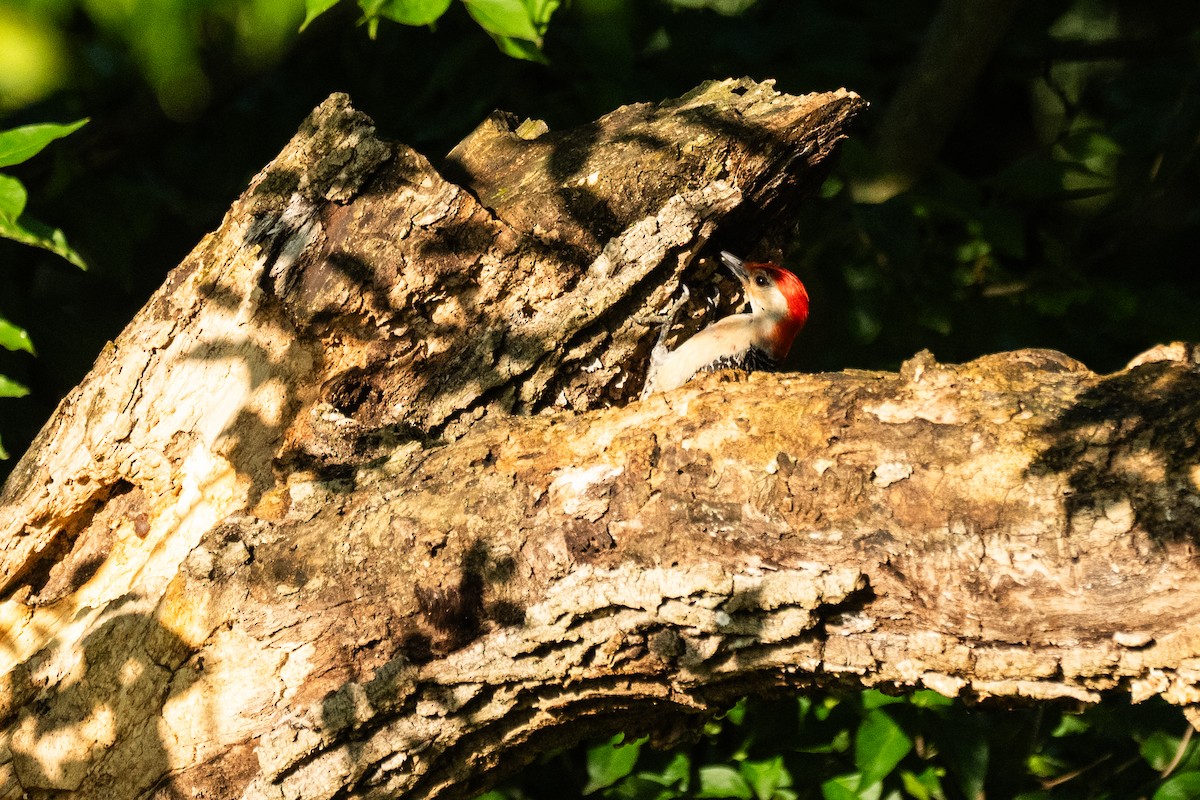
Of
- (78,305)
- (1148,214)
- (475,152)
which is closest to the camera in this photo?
(475,152)

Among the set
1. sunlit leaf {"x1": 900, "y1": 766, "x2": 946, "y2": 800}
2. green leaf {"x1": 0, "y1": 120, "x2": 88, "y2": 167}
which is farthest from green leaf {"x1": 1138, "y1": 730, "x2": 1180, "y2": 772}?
green leaf {"x1": 0, "y1": 120, "x2": 88, "y2": 167}

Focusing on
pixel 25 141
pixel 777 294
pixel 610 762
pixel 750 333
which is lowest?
pixel 610 762

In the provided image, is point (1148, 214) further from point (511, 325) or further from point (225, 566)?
point (225, 566)

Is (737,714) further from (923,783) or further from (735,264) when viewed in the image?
(735,264)

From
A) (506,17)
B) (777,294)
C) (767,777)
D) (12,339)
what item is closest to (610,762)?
(767,777)

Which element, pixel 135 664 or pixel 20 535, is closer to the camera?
pixel 135 664

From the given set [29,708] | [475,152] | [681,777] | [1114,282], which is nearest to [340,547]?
[29,708]
